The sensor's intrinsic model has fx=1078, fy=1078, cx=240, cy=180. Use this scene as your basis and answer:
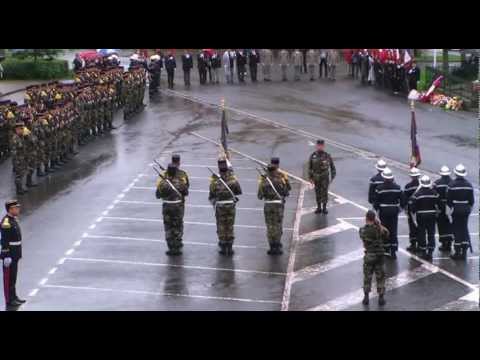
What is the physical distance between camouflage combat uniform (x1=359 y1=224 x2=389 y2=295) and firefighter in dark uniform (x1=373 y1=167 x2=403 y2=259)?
255cm

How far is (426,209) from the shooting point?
2094 centimetres

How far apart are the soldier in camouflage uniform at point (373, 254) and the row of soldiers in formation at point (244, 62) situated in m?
24.1

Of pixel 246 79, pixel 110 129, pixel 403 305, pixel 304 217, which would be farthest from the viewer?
pixel 246 79

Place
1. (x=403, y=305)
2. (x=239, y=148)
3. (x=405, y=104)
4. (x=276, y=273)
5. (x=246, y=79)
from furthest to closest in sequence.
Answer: (x=246, y=79) → (x=405, y=104) → (x=239, y=148) → (x=276, y=273) → (x=403, y=305)

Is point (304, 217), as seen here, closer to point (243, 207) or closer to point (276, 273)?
point (243, 207)

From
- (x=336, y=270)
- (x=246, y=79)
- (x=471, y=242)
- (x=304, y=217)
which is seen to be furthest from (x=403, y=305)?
(x=246, y=79)

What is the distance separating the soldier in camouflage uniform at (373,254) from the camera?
1842 centimetres

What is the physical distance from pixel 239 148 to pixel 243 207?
634cm

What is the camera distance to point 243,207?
2541cm

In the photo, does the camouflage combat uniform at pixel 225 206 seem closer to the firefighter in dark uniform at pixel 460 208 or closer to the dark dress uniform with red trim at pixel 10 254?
the firefighter in dark uniform at pixel 460 208

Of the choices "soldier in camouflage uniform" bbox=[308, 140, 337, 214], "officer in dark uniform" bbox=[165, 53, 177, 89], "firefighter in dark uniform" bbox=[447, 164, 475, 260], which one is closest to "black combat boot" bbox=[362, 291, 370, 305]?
"firefighter in dark uniform" bbox=[447, 164, 475, 260]

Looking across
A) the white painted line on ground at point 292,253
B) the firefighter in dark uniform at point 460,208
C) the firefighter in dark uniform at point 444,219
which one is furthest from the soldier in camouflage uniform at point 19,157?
the firefighter in dark uniform at point 460,208

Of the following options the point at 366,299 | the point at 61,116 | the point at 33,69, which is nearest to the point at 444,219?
the point at 366,299

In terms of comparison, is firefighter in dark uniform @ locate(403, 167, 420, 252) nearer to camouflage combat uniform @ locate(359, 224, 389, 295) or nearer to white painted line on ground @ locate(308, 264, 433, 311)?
white painted line on ground @ locate(308, 264, 433, 311)
